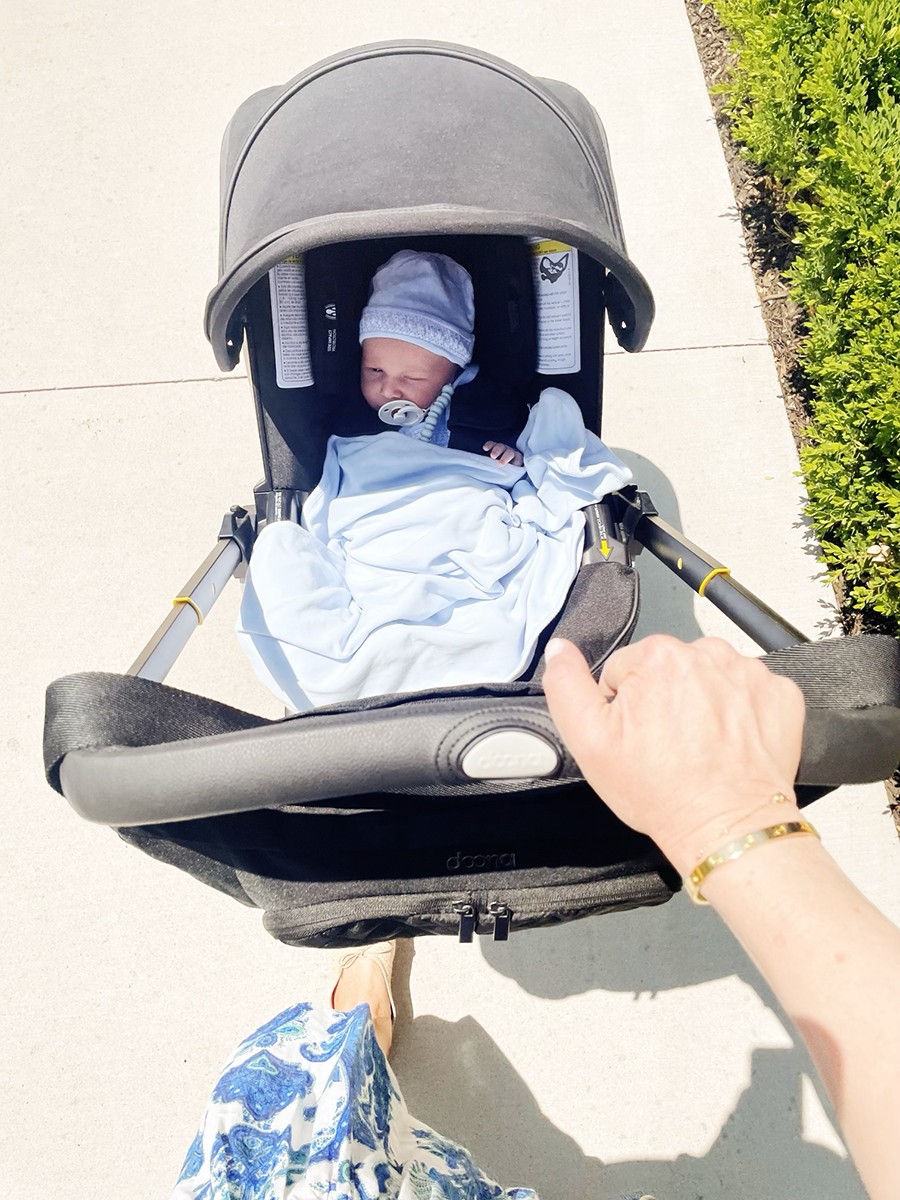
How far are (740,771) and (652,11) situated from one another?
294 centimetres

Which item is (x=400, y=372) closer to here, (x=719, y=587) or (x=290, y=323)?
(x=290, y=323)

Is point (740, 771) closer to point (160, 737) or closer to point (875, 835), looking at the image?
point (160, 737)

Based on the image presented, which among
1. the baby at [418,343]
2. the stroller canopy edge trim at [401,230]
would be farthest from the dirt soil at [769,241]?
the stroller canopy edge trim at [401,230]

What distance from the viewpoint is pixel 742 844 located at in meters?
0.76

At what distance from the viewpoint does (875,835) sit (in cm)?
196

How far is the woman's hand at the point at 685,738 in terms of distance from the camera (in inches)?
30.7

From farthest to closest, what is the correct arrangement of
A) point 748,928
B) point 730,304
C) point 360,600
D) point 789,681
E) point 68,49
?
point 68,49
point 730,304
point 360,600
point 789,681
point 748,928

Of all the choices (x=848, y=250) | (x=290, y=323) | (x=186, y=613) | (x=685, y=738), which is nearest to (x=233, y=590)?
(x=186, y=613)

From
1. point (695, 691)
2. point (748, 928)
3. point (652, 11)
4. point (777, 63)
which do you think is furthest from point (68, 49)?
point (748, 928)

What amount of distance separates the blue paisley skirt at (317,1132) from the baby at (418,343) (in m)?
1.17

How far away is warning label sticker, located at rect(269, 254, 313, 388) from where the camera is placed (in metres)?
1.62

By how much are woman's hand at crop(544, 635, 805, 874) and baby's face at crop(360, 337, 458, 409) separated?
1072 millimetres

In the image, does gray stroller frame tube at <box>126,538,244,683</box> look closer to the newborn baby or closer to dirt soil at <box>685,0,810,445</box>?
the newborn baby

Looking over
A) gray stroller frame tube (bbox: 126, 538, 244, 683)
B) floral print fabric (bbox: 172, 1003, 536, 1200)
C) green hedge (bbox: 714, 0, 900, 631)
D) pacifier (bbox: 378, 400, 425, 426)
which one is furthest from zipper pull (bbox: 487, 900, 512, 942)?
green hedge (bbox: 714, 0, 900, 631)
